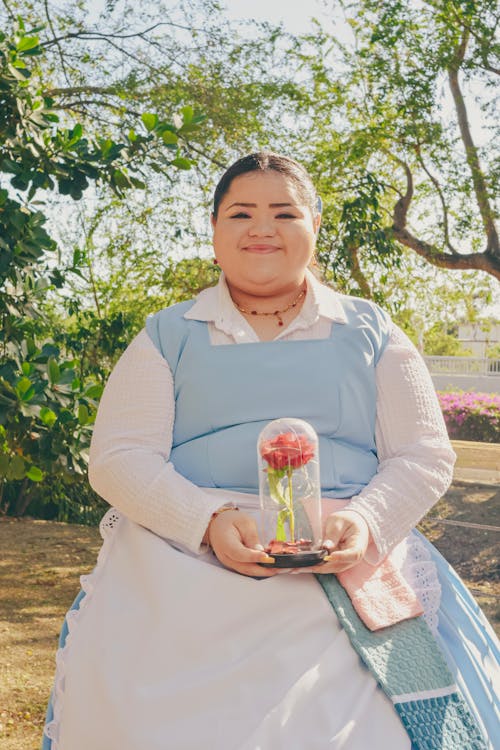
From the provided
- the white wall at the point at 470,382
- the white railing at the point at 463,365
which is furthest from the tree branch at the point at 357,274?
the white railing at the point at 463,365

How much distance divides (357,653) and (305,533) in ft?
0.95

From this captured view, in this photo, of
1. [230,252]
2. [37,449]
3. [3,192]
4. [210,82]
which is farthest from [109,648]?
[210,82]

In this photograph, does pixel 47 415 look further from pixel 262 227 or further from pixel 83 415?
pixel 262 227

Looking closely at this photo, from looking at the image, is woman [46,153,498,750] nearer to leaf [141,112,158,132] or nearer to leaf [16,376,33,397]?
leaf [16,376,33,397]

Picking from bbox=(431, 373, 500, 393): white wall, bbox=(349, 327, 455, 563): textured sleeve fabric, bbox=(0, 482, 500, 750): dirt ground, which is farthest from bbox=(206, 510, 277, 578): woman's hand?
bbox=(431, 373, 500, 393): white wall

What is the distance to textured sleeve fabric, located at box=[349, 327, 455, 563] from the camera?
6.31 ft

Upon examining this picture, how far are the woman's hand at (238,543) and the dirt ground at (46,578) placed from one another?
172cm

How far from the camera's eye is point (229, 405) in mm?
2055

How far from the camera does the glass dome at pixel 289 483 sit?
6.14 feet

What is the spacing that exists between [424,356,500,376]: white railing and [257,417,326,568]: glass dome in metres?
21.9

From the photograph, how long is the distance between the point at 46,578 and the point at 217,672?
3.73 metres

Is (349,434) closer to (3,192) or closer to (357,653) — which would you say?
(357,653)

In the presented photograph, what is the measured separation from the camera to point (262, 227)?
2.15 meters

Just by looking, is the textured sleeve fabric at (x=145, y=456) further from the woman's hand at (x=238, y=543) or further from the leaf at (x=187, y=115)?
the leaf at (x=187, y=115)
